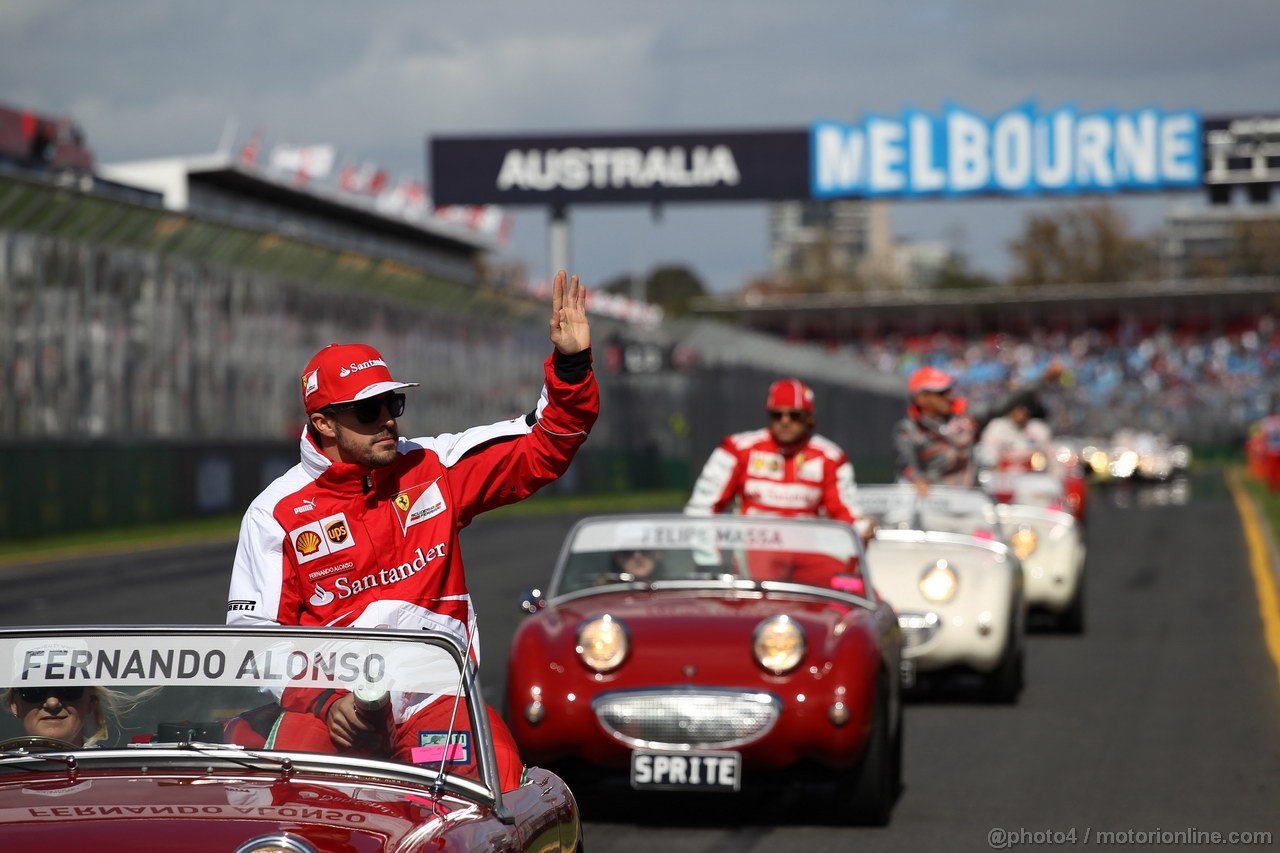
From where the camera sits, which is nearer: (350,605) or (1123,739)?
(350,605)

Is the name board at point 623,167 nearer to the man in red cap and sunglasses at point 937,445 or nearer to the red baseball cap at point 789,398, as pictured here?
the man in red cap and sunglasses at point 937,445

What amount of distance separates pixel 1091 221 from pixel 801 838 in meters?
117

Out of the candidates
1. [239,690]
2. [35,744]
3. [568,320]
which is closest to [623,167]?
[568,320]

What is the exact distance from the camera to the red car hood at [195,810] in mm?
3902

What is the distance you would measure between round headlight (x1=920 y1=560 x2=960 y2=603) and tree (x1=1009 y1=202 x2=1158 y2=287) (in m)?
111

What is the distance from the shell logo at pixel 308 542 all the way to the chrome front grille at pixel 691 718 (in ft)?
9.27

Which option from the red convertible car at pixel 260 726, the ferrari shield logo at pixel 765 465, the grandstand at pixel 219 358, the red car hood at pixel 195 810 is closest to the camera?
the red car hood at pixel 195 810

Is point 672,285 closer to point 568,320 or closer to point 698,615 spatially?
point 698,615

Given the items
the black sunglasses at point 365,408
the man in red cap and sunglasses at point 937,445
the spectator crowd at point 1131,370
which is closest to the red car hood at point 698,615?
the black sunglasses at point 365,408

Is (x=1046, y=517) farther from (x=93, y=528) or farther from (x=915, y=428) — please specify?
(x=93, y=528)

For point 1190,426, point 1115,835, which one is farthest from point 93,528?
point 1190,426

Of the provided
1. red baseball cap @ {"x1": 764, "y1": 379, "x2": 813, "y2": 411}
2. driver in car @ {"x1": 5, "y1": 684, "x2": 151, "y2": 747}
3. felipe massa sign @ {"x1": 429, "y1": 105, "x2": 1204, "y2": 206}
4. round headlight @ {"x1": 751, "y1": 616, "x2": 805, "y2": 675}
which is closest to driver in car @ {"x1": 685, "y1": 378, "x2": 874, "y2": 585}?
red baseball cap @ {"x1": 764, "y1": 379, "x2": 813, "y2": 411}

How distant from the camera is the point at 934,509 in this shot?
1248 centimetres

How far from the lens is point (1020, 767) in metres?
9.39
